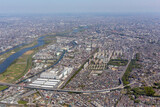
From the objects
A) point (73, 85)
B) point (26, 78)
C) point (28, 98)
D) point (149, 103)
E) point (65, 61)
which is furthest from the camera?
point (65, 61)

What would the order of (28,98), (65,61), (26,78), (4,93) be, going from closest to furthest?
(28,98)
(4,93)
(26,78)
(65,61)

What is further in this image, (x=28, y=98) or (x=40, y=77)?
(x=40, y=77)

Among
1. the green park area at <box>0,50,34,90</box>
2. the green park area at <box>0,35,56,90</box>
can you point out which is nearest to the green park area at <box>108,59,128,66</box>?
the green park area at <box>0,35,56,90</box>

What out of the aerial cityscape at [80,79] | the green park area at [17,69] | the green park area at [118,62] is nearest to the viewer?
the aerial cityscape at [80,79]

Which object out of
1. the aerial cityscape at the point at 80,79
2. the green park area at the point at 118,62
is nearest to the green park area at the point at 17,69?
the aerial cityscape at the point at 80,79

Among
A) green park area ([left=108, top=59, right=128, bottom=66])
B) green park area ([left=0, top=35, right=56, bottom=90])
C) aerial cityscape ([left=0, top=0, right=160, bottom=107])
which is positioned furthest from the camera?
green park area ([left=108, top=59, right=128, bottom=66])

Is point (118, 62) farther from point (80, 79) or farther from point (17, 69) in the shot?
point (17, 69)

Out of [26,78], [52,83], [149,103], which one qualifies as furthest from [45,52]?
[149,103]

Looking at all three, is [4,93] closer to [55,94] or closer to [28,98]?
[28,98]

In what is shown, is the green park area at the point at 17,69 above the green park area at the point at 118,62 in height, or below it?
below

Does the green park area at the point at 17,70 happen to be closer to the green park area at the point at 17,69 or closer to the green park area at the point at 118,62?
the green park area at the point at 17,69

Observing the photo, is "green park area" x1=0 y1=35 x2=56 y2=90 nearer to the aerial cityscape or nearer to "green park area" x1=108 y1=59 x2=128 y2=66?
the aerial cityscape
